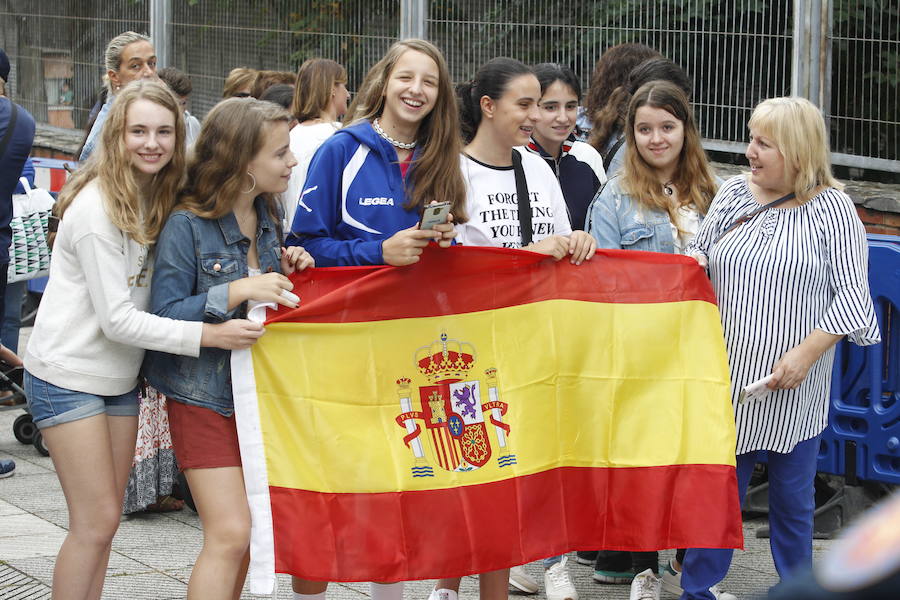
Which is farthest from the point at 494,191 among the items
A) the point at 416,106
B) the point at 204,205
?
the point at 204,205

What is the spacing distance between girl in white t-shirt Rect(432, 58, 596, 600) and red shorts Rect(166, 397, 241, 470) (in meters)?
1.11

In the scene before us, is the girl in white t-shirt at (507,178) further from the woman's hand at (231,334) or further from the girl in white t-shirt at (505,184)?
the woman's hand at (231,334)

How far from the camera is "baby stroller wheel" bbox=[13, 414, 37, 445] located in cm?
756

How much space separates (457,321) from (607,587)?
A: 179 cm

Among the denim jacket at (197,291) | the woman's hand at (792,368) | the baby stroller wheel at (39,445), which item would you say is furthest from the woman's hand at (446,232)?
the baby stroller wheel at (39,445)

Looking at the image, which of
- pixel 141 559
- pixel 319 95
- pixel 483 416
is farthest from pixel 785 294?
pixel 319 95

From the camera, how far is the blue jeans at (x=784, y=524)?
4.62m

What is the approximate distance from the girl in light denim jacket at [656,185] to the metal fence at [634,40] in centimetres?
337

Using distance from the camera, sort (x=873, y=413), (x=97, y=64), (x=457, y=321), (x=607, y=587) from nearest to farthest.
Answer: (x=457, y=321) < (x=607, y=587) < (x=873, y=413) < (x=97, y=64)

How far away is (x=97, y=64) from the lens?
570 inches

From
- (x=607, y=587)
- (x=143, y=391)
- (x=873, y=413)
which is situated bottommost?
(x=607, y=587)

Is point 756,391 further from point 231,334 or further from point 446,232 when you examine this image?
point 231,334

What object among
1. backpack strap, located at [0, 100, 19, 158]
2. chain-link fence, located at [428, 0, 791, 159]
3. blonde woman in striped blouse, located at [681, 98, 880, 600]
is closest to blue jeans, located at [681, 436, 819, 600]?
blonde woman in striped blouse, located at [681, 98, 880, 600]

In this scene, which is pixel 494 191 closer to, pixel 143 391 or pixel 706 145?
pixel 143 391
